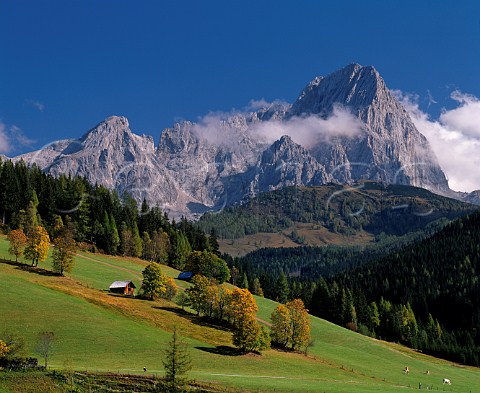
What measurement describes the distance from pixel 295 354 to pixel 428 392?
81.0 ft

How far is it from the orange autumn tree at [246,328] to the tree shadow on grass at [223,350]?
116cm

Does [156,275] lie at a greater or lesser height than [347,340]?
greater

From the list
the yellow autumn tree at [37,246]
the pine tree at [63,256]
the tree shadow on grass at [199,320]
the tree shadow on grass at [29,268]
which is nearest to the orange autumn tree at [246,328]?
the tree shadow on grass at [199,320]

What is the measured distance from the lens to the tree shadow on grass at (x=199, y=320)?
9544 centimetres

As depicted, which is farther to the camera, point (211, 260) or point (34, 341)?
point (211, 260)

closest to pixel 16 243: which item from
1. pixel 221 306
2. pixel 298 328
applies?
pixel 221 306

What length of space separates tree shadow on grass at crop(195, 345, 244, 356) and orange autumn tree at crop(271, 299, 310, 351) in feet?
50.1

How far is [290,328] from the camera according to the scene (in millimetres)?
95812

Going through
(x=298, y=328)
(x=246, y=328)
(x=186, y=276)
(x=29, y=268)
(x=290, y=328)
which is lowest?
(x=246, y=328)

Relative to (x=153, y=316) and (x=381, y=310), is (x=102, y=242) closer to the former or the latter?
(x=153, y=316)

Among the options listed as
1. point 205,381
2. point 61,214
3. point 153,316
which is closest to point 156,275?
point 153,316

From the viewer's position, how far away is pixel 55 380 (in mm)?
50000

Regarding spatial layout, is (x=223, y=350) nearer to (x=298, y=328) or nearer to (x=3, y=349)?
(x=298, y=328)

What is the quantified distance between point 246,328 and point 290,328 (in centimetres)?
1592
